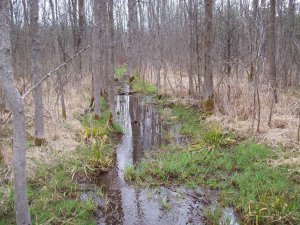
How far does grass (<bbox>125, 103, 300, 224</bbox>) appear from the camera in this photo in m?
4.26

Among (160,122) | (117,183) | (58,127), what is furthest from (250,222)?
(160,122)

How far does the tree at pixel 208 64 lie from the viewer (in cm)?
884

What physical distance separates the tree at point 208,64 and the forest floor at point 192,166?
0.66 meters

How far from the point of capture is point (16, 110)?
269 cm

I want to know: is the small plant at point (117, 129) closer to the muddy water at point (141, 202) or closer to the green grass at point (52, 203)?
the muddy water at point (141, 202)

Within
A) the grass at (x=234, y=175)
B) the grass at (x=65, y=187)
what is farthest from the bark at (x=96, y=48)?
the grass at (x=234, y=175)

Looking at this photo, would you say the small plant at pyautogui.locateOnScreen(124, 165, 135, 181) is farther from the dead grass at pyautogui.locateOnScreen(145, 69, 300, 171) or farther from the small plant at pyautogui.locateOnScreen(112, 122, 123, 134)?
the small plant at pyautogui.locateOnScreen(112, 122, 123, 134)

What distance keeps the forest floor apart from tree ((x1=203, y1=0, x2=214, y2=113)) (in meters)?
0.66

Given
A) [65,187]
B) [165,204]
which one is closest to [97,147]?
[65,187]

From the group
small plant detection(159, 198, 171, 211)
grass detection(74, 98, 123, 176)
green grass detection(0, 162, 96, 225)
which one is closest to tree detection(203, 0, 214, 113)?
grass detection(74, 98, 123, 176)

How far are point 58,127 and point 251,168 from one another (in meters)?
4.74

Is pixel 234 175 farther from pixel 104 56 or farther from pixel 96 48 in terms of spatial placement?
pixel 104 56

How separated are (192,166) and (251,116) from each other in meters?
2.96

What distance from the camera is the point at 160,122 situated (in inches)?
388
